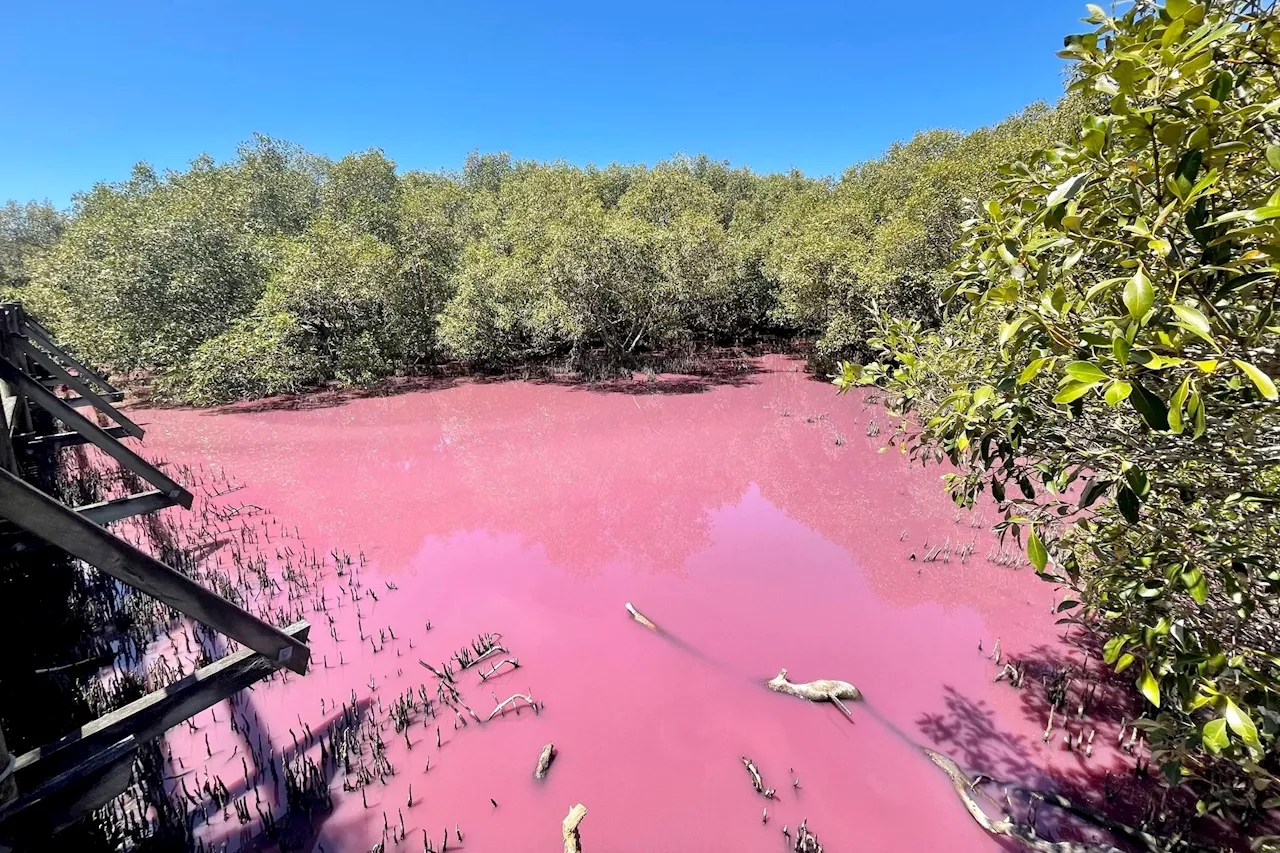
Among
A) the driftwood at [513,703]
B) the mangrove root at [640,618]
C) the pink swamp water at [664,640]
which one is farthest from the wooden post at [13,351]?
the mangrove root at [640,618]

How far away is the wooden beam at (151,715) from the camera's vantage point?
2.30 metres

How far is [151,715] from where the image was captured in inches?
99.2

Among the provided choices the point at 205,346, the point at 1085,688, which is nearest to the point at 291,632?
the point at 1085,688

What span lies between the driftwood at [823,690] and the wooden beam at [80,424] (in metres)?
5.98

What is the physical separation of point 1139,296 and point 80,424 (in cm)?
738

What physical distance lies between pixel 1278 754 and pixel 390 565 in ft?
26.5

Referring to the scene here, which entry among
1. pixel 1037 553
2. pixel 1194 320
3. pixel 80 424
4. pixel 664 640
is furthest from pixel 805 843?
pixel 80 424

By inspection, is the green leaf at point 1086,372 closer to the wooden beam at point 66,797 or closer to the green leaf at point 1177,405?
the green leaf at point 1177,405

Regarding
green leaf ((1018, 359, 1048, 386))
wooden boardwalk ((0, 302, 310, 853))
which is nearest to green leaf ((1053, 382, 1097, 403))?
green leaf ((1018, 359, 1048, 386))

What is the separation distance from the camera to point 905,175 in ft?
74.4

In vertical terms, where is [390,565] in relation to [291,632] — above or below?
below

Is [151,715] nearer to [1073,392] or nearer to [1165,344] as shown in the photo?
[1073,392]

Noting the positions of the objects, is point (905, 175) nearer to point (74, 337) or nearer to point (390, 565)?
point (390, 565)

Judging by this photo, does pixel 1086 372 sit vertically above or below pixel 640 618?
above
